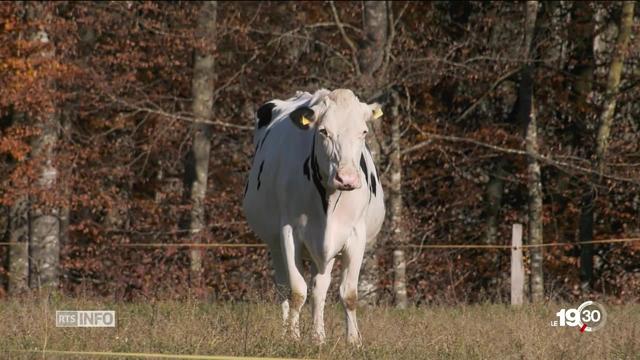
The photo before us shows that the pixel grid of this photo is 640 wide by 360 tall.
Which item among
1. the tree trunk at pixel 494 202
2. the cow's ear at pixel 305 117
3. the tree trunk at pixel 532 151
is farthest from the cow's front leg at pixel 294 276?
the tree trunk at pixel 494 202

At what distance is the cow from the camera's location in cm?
1011

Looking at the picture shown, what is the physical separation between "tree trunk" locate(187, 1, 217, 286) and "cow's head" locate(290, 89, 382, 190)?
13137 millimetres

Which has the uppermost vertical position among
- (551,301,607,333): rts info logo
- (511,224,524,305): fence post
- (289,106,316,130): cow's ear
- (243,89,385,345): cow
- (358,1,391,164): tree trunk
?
(358,1,391,164): tree trunk

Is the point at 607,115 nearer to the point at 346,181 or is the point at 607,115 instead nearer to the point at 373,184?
the point at 373,184

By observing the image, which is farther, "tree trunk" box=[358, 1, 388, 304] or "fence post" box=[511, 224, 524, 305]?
"tree trunk" box=[358, 1, 388, 304]

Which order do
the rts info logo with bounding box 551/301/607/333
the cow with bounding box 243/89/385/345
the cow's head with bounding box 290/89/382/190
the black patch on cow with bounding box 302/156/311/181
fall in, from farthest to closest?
the rts info logo with bounding box 551/301/607/333, the black patch on cow with bounding box 302/156/311/181, the cow with bounding box 243/89/385/345, the cow's head with bounding box 290/89/382/190

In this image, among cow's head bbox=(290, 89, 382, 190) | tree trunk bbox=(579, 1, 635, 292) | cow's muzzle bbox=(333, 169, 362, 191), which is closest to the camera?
cow's muzzle bbox=(333, 169, 362, 191)

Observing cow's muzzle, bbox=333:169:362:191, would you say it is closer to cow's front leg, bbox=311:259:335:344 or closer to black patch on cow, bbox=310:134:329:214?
black patch on cow, bbox=310:134:329:214

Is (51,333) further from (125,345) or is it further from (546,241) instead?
(546,241)

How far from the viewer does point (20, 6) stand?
23.8 meters

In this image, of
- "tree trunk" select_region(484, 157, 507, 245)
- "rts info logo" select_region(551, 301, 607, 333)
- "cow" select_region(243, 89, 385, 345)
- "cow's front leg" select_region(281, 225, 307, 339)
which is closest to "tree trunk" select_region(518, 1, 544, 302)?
"tree trunk" select_region(484, 157, 507, 245)

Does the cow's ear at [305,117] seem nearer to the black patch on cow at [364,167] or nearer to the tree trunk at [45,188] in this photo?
the black patch on cow at [364,167]

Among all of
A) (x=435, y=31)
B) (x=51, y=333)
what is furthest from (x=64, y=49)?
(x=51, y=333)

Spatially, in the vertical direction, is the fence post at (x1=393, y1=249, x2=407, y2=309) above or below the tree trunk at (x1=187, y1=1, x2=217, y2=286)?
below
